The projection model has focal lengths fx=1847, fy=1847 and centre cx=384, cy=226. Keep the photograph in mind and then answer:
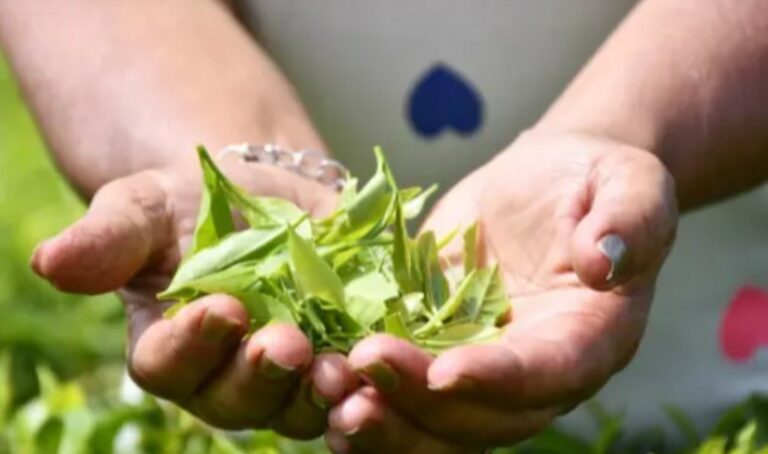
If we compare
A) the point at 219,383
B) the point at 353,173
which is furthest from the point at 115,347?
the point at 219,383

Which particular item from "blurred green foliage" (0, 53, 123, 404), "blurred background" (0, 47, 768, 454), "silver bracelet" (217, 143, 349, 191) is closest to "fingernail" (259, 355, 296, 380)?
"silver bracelet" (217, 143, 349, 191)

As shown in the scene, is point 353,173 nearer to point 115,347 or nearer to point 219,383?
point 115,347

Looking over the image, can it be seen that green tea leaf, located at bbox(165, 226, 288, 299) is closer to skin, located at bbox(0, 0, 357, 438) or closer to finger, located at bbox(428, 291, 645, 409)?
skin, located at bbox(0, 0, 357, 438)

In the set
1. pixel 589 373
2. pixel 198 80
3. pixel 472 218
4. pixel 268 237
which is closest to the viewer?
pixel 589 373

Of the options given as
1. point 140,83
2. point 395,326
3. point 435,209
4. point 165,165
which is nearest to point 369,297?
point 395,326

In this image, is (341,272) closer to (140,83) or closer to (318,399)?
(318,399)

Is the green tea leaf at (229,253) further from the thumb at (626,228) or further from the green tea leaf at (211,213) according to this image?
the thumb at (626,228)
